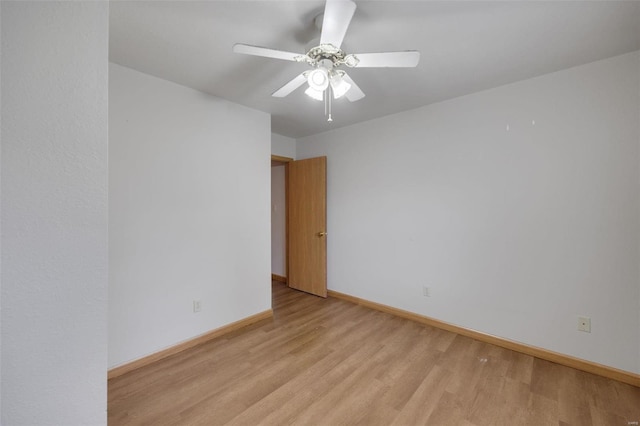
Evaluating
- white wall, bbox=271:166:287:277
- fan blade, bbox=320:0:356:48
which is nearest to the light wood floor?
white wall, bbox=271:166:287:277

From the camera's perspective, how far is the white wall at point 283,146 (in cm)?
382

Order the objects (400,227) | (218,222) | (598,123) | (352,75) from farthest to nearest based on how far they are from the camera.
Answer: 1. (400,227)
2. (218,222)
3. (352,75)
4. (598,123)

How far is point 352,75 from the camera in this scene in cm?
213

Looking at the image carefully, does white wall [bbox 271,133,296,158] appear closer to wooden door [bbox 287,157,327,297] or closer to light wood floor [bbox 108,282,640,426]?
wooden door [bbox 287,157,327,297]

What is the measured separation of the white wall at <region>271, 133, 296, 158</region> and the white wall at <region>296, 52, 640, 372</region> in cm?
122

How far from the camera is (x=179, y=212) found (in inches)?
93.0

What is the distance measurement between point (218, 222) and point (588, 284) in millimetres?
3254

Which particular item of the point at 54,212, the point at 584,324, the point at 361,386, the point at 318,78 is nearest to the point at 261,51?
the point at 318,78

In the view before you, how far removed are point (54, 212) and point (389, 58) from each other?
1.60m

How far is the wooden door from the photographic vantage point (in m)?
3.67

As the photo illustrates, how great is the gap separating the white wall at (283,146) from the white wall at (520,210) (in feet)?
4.00

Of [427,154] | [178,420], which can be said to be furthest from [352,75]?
[178,420]

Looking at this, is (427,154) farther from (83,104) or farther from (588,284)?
(83,104)

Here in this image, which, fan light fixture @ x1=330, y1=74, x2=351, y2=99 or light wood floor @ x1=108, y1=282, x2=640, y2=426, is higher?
fan light fixture @ x1=330, y1=74, x2=351, y2=99
